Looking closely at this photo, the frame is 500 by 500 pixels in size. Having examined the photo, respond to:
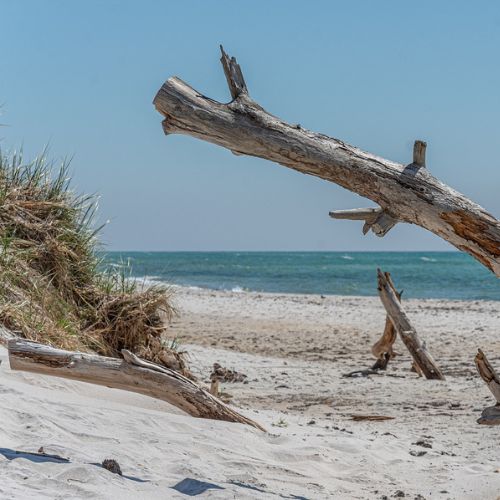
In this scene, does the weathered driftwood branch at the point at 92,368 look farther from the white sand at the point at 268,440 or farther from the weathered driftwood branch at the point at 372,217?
the weathered driftwood branch at the point at 372,217

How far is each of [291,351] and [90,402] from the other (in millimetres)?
7488

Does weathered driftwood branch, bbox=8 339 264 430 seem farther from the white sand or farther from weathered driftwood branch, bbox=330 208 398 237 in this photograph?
weathered driftwood branch, bbox=330 208 398 237

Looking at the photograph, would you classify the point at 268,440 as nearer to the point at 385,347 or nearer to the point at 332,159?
the point at 332,159

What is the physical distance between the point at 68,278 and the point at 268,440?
11.8 ft

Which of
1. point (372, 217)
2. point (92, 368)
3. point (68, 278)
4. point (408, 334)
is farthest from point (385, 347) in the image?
point (92, 368)

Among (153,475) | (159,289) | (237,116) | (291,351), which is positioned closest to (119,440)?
(153,475)

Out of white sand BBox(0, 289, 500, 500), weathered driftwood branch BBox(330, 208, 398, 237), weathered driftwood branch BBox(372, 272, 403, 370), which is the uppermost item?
weathered driftwood branch BBox(330, 208, 398, 237)

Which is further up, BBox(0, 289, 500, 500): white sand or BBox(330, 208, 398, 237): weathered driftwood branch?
BBox(330, 208, 398, 237): weathered driftwood branch

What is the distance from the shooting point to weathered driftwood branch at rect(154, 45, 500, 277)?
4.72 metres

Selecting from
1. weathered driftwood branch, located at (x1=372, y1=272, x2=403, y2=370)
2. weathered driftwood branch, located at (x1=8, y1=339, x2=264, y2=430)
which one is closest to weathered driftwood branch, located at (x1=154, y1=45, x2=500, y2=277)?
weathered driftwood branch, located at (x1=8, y1=339, x2=264, y2=430)

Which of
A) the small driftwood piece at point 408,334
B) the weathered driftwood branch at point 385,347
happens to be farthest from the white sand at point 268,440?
the weathered driftwood branch at point 385,347

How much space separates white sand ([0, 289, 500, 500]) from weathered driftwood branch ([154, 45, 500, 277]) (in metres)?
1.66

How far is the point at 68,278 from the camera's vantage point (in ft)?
27.7

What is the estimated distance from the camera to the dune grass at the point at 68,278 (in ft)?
25.6
